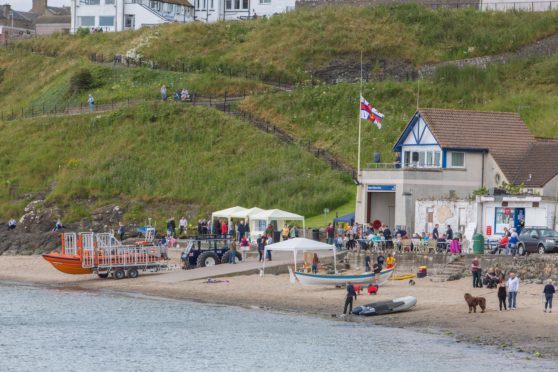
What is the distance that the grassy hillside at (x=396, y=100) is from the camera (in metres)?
83.9

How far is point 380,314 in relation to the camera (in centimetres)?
4675

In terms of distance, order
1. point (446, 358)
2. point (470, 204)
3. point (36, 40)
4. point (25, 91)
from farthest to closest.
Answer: point (36, 40), point (25, 91), point (470, 204), point (446, 358)

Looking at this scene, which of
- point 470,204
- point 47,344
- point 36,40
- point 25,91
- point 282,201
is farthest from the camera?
point 36,40

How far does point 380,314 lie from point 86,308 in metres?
14.0

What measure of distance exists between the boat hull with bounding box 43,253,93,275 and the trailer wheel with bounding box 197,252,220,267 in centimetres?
538

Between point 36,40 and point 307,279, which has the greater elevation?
point 36,40


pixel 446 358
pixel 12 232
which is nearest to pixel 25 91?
pixel 12 232

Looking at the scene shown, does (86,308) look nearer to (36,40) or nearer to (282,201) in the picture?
(282,201)

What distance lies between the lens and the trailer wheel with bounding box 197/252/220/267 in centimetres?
6025

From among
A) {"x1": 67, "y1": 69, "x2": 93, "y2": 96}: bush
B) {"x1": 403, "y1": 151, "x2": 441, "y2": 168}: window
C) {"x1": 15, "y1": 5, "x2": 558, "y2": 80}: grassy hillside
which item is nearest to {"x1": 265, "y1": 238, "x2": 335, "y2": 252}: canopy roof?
{"x1": 403, "y1": 151, "x2": 441, "y2": 168}: window

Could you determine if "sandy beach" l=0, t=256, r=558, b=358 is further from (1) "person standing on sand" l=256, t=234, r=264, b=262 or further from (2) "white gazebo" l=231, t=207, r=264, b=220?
(2) "white gazebo" l=231, t=207, r=264, b=220

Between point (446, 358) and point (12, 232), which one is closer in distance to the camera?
point (446, 358)

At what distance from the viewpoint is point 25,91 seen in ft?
360

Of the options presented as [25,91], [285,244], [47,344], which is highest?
[25,91]
